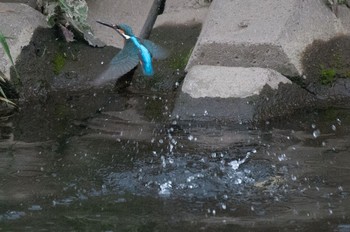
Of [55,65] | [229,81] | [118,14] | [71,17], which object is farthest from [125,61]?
[118,14]

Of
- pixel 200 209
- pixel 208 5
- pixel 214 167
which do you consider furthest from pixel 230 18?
pixel 200 209

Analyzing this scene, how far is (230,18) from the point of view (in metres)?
6.58

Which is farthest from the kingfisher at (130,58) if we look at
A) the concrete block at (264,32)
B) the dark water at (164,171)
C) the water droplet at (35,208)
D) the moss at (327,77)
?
the water droplet at (35,208)

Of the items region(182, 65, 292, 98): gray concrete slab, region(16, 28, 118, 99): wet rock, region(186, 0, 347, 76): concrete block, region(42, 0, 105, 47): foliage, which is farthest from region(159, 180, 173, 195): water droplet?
region(42, 0, 105, 47): foliage

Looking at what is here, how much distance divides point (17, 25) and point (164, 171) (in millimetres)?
2578

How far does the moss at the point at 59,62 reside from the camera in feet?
22.8

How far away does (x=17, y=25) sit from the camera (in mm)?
6836

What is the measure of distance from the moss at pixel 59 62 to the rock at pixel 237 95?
129cm

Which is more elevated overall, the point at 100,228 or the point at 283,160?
the point at 100,228

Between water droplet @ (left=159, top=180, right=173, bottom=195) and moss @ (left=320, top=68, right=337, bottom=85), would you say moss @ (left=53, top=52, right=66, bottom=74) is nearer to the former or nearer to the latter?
moss @ (left=320, top=68, right=337, bottom=85)

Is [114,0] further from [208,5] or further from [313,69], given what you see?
[313,69]

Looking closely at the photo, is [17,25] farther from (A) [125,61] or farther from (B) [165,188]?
(B) [165,188]

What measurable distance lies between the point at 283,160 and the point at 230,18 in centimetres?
190

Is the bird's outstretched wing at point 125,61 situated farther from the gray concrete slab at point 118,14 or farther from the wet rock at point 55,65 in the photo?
the gray concrete slab at point 118,14
